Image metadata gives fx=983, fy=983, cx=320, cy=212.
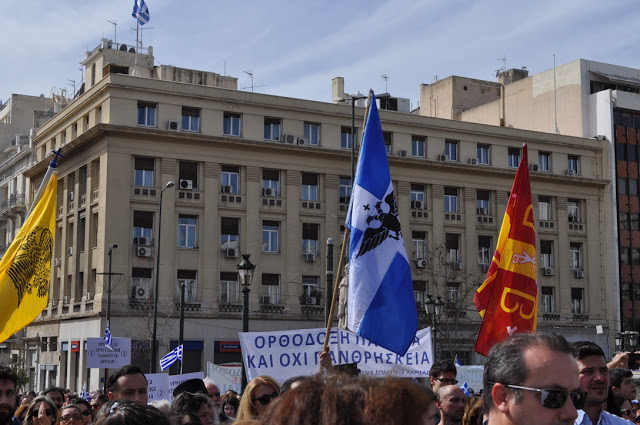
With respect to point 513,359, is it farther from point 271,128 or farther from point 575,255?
point 575,255

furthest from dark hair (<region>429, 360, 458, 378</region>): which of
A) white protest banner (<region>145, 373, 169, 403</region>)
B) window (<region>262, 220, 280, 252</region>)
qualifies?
window (<region>262, 220, 280, 252</region>)

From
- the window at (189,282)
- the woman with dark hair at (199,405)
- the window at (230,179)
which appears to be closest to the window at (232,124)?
the window at (230,179)

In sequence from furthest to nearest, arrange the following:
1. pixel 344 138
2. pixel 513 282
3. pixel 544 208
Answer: pixel 544 208 → pixel 344 138 → pixel 513 282

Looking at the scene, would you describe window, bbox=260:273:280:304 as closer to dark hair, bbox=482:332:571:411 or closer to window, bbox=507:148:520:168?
window, bbox=507:148:520:168

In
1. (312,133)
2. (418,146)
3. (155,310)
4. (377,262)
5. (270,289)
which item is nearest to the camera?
(377,262)

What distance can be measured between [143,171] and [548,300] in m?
22.3

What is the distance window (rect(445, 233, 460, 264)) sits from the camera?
49.1 m

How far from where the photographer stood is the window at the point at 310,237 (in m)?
45.8

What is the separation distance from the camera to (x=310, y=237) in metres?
46.1

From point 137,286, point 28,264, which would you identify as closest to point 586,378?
point 28,264

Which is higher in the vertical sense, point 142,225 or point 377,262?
point 142,225

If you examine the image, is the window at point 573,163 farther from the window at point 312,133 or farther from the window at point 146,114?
the window at point 146,114

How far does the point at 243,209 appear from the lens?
146ft

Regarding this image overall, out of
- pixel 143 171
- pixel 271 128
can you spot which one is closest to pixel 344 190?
pixel 271 128
